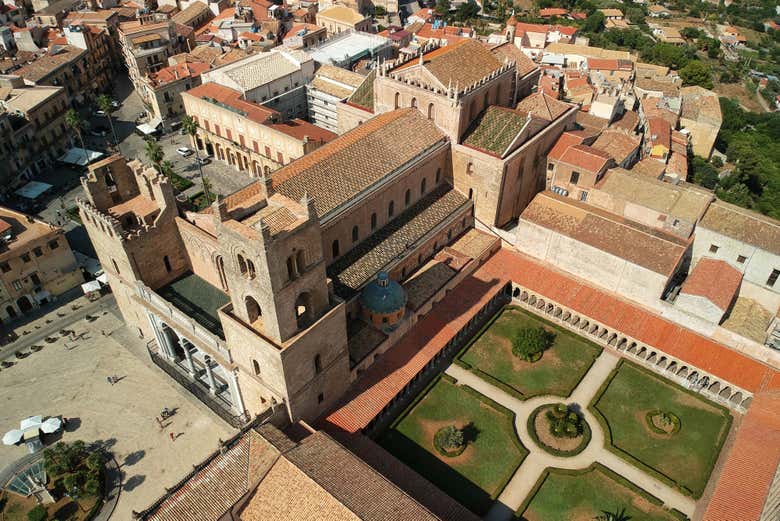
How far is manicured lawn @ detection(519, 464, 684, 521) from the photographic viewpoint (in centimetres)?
3869

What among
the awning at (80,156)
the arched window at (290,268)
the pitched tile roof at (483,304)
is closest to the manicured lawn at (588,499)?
the pitched tile roof at (483,304)

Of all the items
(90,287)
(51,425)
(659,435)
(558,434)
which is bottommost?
(659,435)

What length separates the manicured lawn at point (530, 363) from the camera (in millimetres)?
47500

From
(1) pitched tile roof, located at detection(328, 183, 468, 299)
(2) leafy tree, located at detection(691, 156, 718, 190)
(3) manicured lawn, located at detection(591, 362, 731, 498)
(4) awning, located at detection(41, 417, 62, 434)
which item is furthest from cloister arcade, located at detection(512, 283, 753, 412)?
(4) awning, located at detection(41, 417, 62, 434)

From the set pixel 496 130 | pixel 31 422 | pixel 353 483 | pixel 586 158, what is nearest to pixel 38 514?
pixel 31 422

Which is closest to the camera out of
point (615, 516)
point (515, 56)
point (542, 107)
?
point (615, 516)

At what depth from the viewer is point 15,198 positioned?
235ft

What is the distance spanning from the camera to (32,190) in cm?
7175

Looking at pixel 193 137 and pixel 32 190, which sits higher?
pixel 193 137

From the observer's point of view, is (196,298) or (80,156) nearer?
(196,298)

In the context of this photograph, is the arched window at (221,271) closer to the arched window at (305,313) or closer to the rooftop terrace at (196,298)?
the rooftop terrace at (196,298)

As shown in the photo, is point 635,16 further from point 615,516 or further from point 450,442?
point 615,516

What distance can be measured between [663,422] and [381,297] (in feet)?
82.1

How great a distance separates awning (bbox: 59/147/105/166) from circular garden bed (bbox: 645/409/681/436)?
77.6 metres
